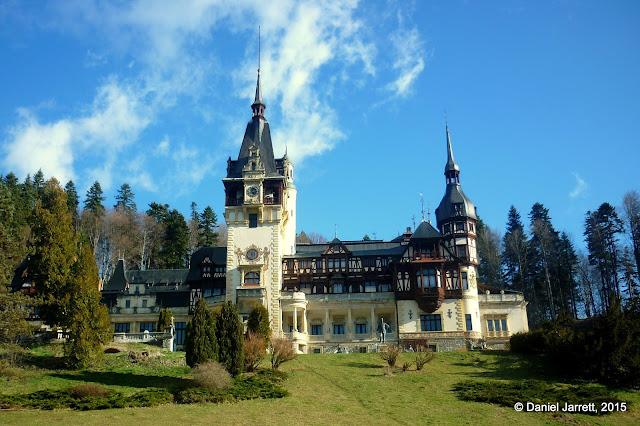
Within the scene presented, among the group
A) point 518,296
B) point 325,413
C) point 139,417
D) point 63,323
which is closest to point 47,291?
point 63,323

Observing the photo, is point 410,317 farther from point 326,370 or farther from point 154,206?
point 154,206

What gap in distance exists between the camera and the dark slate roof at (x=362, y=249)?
213ft

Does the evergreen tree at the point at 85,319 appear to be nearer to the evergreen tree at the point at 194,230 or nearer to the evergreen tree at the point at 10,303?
the evergreen tree at the point at 10,303

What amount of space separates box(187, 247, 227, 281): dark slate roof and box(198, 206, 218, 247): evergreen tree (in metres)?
15.7

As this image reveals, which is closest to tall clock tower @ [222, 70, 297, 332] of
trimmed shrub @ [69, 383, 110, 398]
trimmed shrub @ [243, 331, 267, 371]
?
trimmed shrub @ [243, 331, 267, 371]

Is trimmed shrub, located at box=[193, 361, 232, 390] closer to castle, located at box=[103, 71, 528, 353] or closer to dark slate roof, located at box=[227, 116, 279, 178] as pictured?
castle, located at box=[103, 71, 528, 353]

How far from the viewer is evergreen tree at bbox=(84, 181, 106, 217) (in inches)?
3581

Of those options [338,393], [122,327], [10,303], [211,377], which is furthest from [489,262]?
[10,303]

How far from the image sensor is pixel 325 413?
29.9 metres

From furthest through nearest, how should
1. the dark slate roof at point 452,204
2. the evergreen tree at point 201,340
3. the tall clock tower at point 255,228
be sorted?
the dark slate roof at point 452,204 → the tall clock tower at point 255,228 → the evergreen tree at point 201,340

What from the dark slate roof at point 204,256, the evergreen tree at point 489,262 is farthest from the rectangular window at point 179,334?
the evergreen tree at point 489,262

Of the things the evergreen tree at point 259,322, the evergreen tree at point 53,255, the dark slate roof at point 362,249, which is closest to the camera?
the evergreen tree at point 53,255

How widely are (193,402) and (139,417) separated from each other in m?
4.22

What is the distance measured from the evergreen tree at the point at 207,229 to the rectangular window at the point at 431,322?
3655 cm
